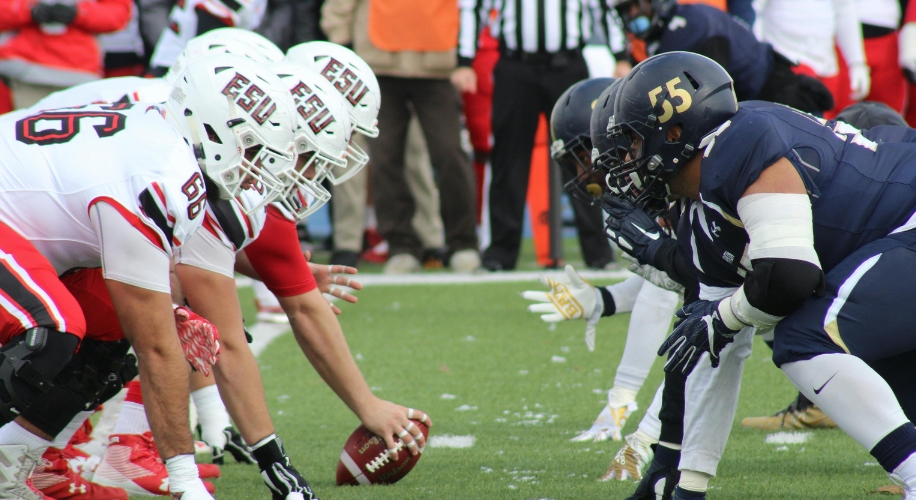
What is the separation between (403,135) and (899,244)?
5576mm

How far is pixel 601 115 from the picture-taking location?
9.87 feet

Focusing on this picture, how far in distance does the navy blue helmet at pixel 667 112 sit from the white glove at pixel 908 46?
5.79 m

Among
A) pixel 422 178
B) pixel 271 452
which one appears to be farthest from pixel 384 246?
pixel 271 452

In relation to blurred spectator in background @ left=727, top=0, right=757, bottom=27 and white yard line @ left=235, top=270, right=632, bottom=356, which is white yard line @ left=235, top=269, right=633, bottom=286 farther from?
blurred spectator in background @ left=727, top=0, right=757, bottom=27

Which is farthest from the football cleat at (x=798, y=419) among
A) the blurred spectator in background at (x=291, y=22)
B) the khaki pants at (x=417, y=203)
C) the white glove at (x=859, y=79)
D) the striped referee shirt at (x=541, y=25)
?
the blurred spectator in background at (x=291, y=22)

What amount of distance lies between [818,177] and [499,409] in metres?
2.18

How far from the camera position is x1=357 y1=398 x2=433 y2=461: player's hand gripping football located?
351 centimetres

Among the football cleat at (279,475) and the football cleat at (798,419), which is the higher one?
the football cleat at (279,475)

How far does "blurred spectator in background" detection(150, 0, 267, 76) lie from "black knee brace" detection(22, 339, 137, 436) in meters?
2.98

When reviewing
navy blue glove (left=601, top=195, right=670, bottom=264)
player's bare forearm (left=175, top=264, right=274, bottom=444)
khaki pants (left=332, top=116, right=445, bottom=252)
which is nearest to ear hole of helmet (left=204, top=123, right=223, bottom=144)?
player's bare forearm (left=175, top=264, right=274, bottom=444)

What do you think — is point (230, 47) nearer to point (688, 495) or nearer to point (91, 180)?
point (91, 180)

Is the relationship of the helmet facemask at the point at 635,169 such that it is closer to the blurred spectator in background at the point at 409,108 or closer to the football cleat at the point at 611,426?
the football cleat at the point at 611,426

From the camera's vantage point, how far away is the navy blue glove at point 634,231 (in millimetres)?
3205

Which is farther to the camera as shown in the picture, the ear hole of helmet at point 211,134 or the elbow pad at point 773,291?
the ear hole of helmet at point 211,134
